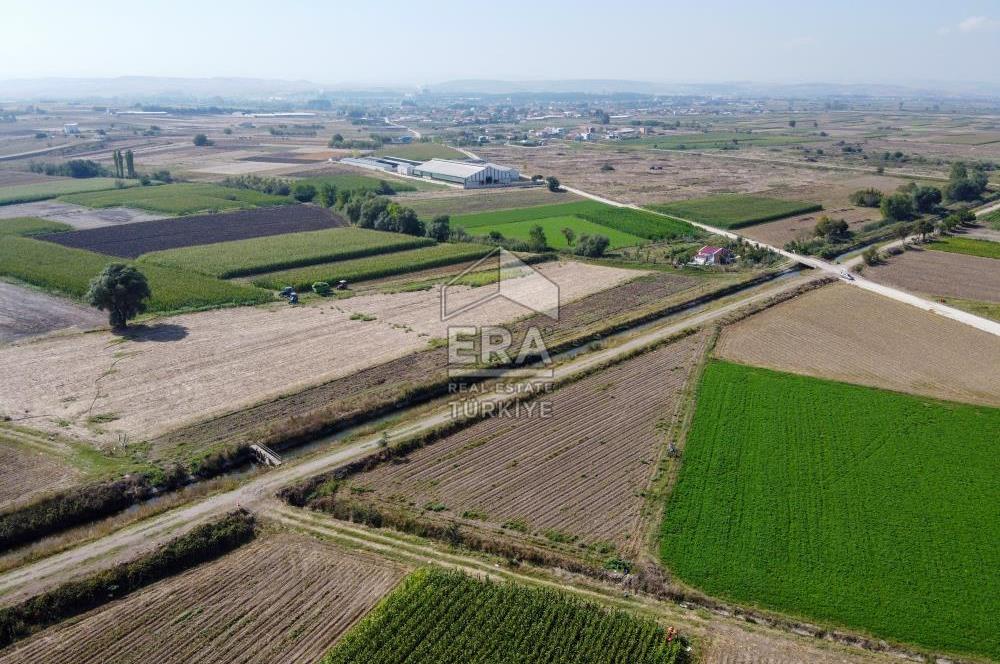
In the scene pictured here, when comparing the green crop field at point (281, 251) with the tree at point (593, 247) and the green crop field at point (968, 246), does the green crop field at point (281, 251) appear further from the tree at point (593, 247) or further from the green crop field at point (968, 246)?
the green crop field at point (968, 246)

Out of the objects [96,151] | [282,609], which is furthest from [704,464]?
[96,151]

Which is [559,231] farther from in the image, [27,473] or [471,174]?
[27,473]

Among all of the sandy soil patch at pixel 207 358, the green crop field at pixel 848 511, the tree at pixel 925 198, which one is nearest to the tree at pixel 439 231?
the sandy soil patch at pixel 207 358

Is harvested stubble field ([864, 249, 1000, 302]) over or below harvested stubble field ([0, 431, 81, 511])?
over

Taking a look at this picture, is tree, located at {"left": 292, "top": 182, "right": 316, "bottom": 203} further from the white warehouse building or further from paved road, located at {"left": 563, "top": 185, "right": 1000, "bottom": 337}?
paved road, located at {"left": 563, "top": 185, "right": 1000, "bottom": 337}

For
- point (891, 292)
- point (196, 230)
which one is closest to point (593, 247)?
point (891, 292)

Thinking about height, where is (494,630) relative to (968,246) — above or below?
below

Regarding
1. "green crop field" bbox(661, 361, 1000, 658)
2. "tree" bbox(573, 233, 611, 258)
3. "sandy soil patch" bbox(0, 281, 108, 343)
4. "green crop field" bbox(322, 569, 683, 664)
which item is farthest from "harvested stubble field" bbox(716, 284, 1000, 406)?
"sandy soil patch" bbox(0, 281, 108, 343)
